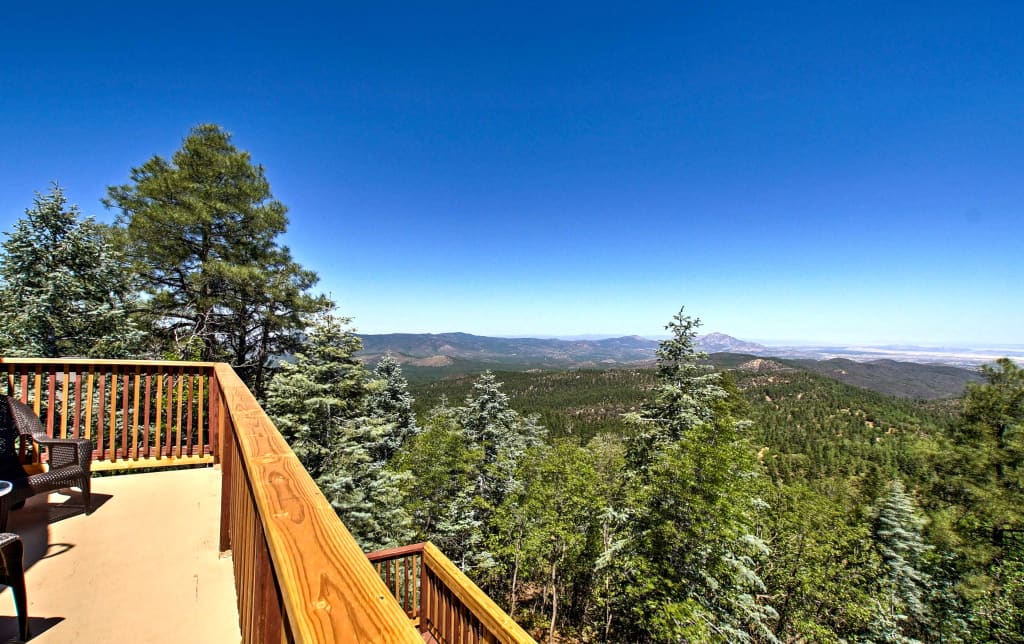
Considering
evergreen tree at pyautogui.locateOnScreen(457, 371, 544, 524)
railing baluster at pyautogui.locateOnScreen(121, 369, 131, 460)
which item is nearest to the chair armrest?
railing baluster at pyautogui.locateOnScreen(121, 369, 131, 460)

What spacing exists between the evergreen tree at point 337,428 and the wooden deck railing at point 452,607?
8.62 m

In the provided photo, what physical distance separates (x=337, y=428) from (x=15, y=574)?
33.7 feet

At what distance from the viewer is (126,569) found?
2482 millimetres

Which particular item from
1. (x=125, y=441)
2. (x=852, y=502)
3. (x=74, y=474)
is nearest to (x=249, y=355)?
(x=125, y=441)

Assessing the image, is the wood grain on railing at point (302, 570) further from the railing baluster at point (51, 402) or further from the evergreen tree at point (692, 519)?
the evergreen tree at point (692, 519)

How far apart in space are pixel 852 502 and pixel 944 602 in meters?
10.7

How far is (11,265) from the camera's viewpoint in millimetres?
8453

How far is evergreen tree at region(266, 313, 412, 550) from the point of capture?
1080cm

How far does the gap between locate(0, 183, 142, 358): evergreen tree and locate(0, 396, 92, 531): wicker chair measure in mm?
7256

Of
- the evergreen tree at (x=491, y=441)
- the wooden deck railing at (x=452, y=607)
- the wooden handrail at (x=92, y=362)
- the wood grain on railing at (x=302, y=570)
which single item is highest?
the wooden handrail at (x=92, y=362)

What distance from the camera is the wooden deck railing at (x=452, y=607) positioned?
70.4 inches

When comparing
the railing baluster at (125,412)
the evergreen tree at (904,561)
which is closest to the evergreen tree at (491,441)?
the railing baluster at (125,412)

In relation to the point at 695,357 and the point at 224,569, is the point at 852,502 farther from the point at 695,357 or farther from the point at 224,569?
Result: the point at 224,569

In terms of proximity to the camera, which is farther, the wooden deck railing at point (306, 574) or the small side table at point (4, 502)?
the small side table at point (4, 502)
